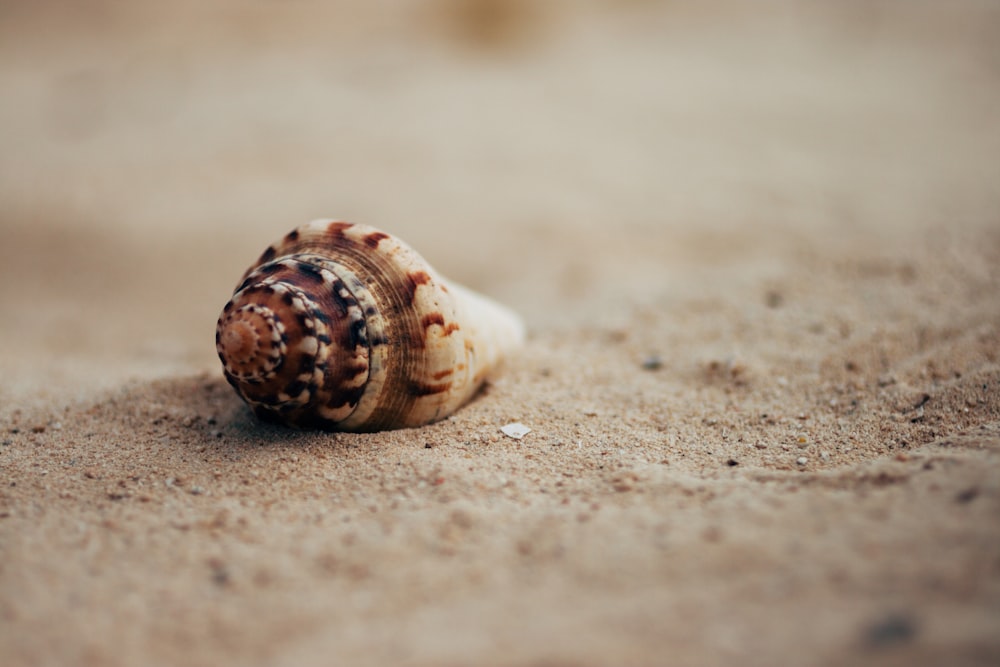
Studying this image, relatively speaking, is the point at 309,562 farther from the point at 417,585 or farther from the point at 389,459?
the point at 389,459

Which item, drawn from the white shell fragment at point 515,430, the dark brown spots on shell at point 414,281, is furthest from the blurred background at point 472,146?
the dark brown spots on shell at point 414,281

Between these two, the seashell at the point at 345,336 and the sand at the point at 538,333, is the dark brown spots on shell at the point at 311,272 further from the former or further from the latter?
the sand at the point at 538,333

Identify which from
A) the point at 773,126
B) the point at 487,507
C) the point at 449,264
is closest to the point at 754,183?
the point at 773,126

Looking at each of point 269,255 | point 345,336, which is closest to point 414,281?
point 345,336

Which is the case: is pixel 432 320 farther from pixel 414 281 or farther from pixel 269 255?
pixel 269 255

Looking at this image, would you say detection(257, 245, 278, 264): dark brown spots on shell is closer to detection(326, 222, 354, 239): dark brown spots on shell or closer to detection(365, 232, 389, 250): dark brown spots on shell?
detection(326, 222, 354, 239): dark brown spots on shell

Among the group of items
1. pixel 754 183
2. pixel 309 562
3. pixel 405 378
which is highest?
pixel 754 183
